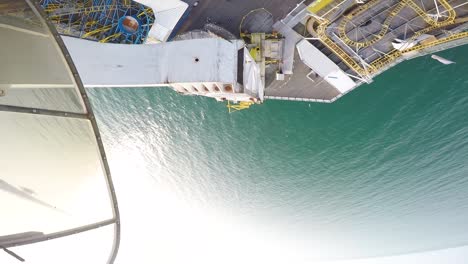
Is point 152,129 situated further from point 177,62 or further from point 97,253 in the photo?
point 97,253

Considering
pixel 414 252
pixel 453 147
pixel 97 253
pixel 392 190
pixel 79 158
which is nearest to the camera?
pixel 79 158

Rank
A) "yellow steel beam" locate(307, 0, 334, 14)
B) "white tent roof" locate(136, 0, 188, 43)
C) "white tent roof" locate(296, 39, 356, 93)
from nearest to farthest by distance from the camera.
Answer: "yellow steel beam" locate(307, 0, 334, 14) < "white tent roof" locate(136, 0, 188, 43) < "white tent roof" locate(296, 39, 356, 93)

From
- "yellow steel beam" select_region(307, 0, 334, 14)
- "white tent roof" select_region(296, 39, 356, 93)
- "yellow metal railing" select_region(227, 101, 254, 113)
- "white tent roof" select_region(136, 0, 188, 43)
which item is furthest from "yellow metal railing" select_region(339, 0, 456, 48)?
"white tent roof" select_region(136, 0, 188, 43)

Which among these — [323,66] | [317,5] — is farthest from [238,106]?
[317,5]

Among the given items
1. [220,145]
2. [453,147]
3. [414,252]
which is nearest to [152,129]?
[220,145]

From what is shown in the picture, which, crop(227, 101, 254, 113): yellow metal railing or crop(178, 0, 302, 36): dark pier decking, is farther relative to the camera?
crop(227, 101, 254, 113): yellow metal railing

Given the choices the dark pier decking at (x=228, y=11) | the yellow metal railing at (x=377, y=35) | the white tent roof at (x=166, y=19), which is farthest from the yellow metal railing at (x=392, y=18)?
the white tent roof at (x=166, y=19)

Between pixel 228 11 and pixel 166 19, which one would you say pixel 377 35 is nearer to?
pixel 228 11

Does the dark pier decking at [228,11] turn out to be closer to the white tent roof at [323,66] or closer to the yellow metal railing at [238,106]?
the white tent roof at [323,66]

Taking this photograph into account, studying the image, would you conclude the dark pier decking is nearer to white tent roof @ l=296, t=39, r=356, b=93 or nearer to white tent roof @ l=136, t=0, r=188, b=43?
white tent roof @ l=136, t=0, r=188, b=43
